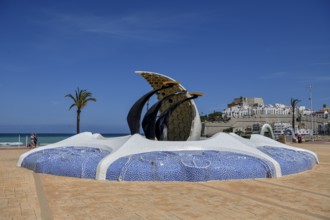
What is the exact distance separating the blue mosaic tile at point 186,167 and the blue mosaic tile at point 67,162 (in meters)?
1.01

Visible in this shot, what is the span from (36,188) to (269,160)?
26.6ft

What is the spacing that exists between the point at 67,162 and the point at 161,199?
549cm

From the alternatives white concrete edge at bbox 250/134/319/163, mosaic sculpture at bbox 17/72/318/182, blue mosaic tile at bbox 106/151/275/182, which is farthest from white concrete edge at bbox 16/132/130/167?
white concrete edge at bbox 250/134/319/163

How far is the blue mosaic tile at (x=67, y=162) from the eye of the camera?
1185 centimetres

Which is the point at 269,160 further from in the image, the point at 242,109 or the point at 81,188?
the point at 242,109

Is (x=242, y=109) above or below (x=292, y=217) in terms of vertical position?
above

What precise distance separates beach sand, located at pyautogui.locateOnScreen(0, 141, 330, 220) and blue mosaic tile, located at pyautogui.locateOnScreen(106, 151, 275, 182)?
1.42ft

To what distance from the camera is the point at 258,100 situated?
15150 cm

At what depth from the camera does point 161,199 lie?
8.35m

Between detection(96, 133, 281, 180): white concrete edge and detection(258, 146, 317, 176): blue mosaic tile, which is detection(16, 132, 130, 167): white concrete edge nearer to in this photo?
detection(96, 133, 281, 180): white concrete edge

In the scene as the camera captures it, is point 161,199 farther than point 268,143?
No

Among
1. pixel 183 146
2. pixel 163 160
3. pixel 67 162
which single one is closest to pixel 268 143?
pixel 183 146

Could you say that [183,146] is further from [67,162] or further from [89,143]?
[89,143]

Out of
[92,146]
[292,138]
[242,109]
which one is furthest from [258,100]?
[92,146]
